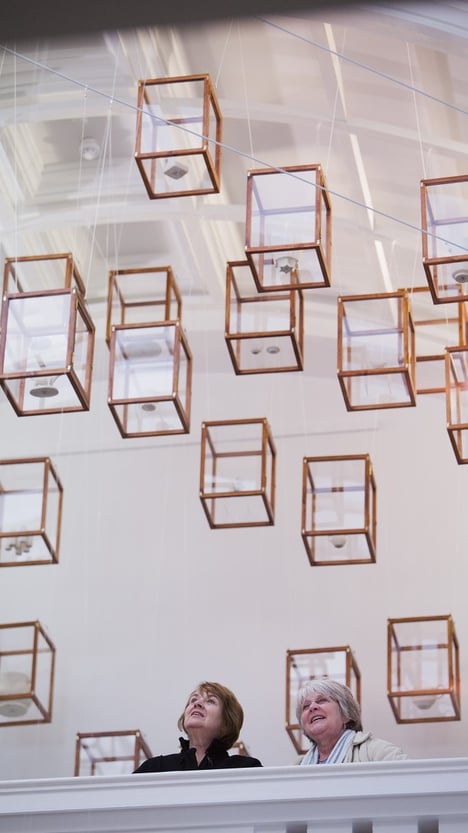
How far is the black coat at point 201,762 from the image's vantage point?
184 inches

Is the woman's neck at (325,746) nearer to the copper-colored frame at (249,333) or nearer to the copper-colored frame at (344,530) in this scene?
the copper-colored frame at (249,333)

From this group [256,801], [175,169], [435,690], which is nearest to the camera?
[256,801]

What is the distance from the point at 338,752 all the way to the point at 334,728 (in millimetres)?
85

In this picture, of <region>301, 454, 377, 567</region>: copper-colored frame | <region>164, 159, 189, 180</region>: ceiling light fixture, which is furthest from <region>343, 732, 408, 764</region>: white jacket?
<region>301, 454, 377, 567</region>: copper-colored frame

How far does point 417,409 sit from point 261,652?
305 cm

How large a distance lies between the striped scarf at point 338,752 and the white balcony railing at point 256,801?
1.60ft

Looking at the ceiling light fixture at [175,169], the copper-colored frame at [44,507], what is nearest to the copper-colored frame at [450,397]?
the ceiling light fixture at [175,169]

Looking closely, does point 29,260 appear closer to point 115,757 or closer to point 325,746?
point 325,746

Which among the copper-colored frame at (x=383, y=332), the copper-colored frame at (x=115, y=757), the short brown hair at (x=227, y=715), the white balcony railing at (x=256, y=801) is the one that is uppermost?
the copper-colored frame at (x=383, y=332)

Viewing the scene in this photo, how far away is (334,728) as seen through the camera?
4.56 meters

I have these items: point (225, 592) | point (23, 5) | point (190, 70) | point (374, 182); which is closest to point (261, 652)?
point (225, 592)

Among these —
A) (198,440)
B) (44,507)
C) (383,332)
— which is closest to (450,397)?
(383,332)

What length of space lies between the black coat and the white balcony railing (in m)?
0.54

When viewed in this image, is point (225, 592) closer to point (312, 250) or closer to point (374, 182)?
point (374, 182)
